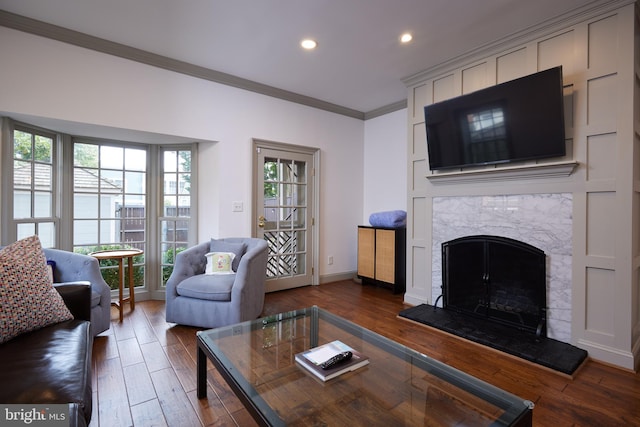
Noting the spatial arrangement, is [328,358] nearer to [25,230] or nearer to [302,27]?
[302,27]

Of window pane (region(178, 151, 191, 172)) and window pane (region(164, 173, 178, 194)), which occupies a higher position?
window pane (region(178, 151, 191, 172))

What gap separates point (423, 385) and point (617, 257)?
6.30ft

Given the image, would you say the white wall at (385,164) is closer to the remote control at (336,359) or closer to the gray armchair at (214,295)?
the gray armchair at (214,295)

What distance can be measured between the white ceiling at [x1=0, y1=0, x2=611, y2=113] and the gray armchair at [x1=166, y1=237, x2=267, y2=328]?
2020mm

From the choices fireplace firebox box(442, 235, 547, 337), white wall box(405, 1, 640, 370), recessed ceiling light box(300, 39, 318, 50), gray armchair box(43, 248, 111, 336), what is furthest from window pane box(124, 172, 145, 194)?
white wall box(405, 1, 640, 370)

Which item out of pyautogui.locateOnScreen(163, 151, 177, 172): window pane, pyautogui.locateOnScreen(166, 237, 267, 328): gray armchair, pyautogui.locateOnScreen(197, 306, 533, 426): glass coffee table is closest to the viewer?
pyautogui.locateOnScreen(197, 306, 533, 426): glass coffee table

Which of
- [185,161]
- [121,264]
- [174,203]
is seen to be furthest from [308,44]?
[121,264]

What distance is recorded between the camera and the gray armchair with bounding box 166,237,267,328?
2652 mm

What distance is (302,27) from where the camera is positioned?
2.63 metres

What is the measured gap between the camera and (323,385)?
134 cm

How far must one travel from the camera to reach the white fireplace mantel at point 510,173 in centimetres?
237

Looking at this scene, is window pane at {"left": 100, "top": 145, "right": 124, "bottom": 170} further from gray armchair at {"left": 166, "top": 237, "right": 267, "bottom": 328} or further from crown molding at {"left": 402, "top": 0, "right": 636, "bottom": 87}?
crown molding at {"left": 402, "top": 0, "right": 636, "bottom": 87}

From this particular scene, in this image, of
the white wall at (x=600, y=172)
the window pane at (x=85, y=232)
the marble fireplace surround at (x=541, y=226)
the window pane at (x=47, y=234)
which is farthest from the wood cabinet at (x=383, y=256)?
the window pane at (x=47, y=234)

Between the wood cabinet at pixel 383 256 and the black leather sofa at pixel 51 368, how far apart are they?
3.20 metres
